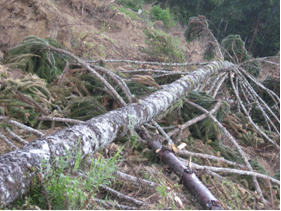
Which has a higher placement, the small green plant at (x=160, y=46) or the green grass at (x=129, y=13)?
the green grass at (x=129, y=13)

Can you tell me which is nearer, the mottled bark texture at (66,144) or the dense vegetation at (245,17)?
the mottled bark texture at (66,144)

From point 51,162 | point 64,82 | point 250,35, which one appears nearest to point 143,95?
point 64,82

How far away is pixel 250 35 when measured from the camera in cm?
1517

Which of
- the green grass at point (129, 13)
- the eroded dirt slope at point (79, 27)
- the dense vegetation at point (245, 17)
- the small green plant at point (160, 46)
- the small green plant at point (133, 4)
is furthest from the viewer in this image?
the dense vegetation at point (245, 17)

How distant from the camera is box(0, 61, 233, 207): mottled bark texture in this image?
4.07ft

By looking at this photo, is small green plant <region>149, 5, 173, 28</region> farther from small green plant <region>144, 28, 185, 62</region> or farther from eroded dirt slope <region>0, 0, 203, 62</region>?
small green plant <region>144, 28, 185, 62</region>

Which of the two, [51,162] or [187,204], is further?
[187,204]

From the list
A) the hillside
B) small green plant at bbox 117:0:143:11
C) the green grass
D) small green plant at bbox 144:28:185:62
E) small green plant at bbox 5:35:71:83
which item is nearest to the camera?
the hillside

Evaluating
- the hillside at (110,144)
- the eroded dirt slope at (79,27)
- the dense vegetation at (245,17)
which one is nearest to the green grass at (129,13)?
the eroded dirt slope at (79,27)

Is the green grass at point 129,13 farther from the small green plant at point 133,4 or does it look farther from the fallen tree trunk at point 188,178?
the fallen tree trunk at point 188,178

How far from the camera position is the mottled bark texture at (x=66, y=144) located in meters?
1.24

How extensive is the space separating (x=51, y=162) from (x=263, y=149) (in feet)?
15.3

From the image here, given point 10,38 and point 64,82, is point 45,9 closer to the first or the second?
point 10,38

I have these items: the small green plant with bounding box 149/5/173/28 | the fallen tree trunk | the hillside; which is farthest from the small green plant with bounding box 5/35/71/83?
the small green plant with bounding box 149/5/173/28
